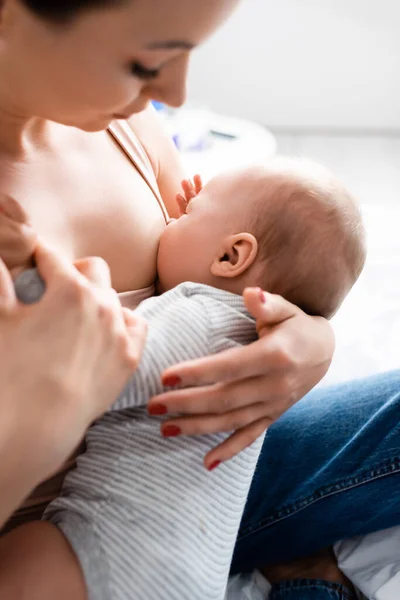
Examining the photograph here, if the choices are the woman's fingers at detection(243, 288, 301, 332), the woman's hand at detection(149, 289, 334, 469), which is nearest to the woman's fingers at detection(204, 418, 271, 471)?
the woman's hand at detection(149, 289, 334, 469)

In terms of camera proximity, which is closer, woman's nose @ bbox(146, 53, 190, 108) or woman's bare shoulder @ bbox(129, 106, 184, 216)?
woman's nose @ bbox(146, 53, 190, 108)

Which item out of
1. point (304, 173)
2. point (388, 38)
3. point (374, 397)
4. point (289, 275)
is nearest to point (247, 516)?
point (374, 397)

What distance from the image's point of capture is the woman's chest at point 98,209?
2.23 feet

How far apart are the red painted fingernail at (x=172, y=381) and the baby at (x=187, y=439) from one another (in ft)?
0.13

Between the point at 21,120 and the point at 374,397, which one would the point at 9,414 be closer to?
the point at 21,120

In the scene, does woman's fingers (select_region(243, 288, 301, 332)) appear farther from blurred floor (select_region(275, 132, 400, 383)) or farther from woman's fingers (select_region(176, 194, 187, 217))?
blurred floor (select_region(275, 132, 400, 383))

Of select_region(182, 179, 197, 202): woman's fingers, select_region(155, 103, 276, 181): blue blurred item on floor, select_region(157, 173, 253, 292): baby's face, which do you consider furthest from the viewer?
select_region(155, 103, 276, 181): blue blurred item on floor

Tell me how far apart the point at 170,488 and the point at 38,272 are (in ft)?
0.85

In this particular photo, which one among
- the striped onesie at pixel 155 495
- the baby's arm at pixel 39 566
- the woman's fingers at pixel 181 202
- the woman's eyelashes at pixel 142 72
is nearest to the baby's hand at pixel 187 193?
the woman's fingers at pixel 181 202

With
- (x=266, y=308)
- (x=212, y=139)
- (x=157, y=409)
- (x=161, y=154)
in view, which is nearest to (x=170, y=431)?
(x=157, y=409)

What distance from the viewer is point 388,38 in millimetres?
1846

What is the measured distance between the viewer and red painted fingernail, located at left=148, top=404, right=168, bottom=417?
593mm

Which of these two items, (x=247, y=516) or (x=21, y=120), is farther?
(x=247, y=516)

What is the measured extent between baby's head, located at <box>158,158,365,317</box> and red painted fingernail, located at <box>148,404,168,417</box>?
22 centimetres
